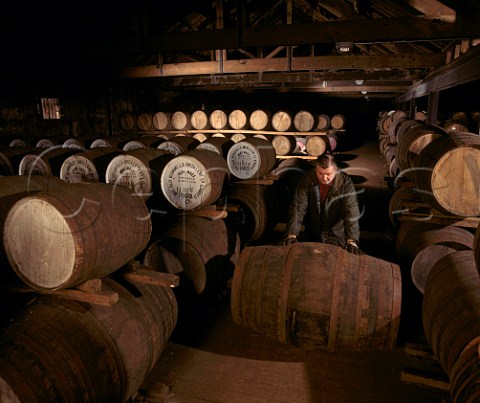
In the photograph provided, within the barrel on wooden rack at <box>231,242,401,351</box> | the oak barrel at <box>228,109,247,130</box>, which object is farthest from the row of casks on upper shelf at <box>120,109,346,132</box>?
the barrel on wooden rack at <box>231,242,401,351</box>

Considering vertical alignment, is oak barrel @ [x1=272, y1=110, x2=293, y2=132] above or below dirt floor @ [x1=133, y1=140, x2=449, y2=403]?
above

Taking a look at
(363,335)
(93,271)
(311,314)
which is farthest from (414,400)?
(93,271)

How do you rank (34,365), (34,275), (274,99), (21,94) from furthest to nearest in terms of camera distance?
(274,99)
(21,94)
(34,275)
(34,365)

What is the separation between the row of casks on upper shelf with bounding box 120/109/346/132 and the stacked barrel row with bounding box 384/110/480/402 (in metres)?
4.86

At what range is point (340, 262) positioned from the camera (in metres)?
Answer: 2.69

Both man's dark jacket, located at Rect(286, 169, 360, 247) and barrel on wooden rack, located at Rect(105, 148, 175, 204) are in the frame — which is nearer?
man's dark jacket, located at Rect(286, 169, 360, 247)

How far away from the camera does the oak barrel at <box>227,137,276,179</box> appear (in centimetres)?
554

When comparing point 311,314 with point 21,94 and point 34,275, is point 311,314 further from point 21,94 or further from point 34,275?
point 21,94

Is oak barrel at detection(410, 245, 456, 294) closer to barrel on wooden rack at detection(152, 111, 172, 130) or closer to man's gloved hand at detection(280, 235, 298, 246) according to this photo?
man's gloved hand at detection(280, 235, 298, 246)

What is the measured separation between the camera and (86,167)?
470 cm

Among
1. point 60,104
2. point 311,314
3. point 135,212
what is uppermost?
point 60,104

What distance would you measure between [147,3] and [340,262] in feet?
15.7

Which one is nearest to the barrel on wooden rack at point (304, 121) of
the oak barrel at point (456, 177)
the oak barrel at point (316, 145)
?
the oak barrel at point (316, 145)

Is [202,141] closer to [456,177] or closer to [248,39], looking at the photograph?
[248,39]
